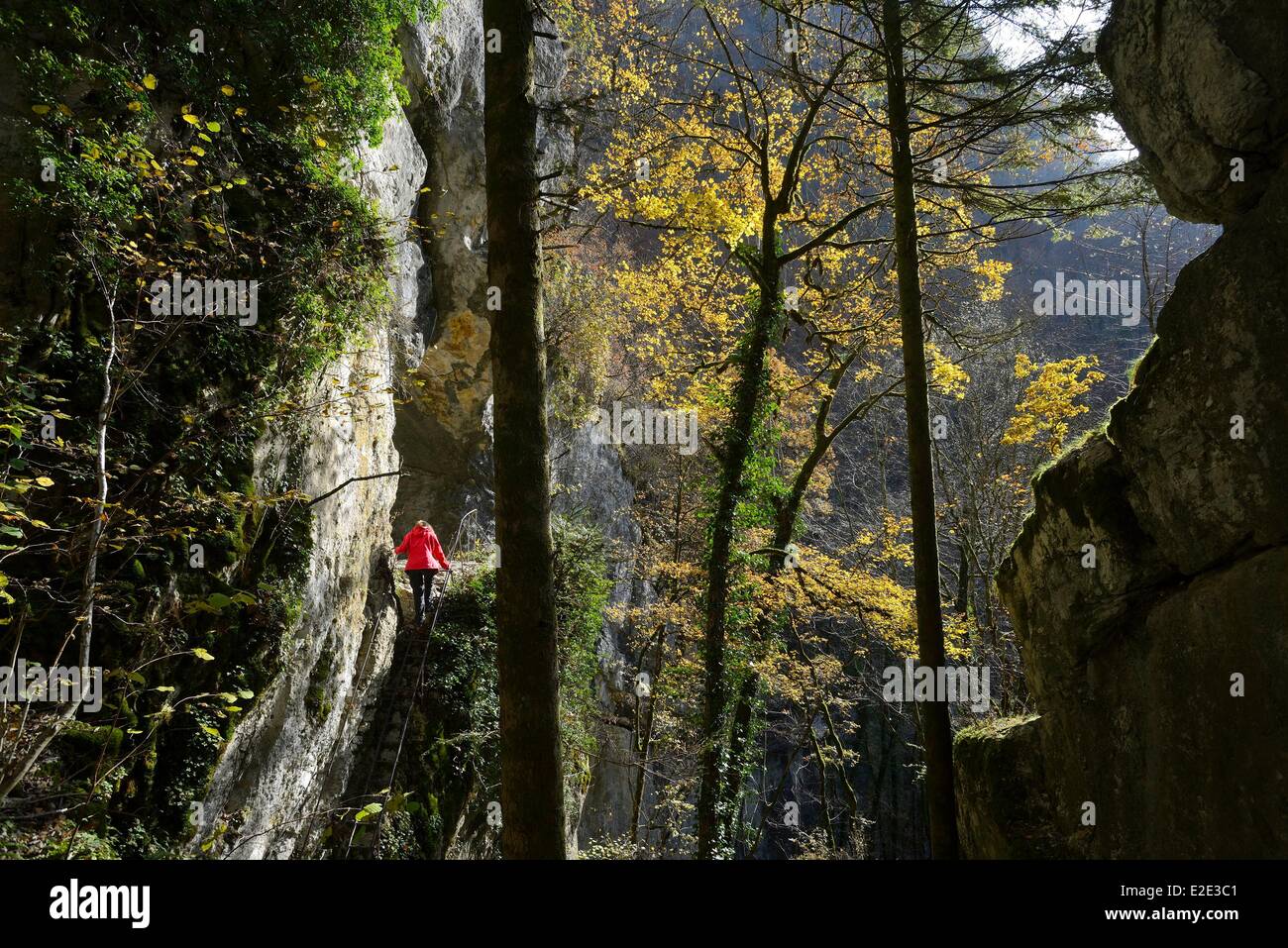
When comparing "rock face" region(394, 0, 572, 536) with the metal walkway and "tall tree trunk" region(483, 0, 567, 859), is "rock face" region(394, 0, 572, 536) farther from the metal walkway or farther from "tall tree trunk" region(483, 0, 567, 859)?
"tall tree trunk" region(483, 0, 567, 859)

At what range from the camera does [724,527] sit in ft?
34.5

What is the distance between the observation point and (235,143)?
6273mm

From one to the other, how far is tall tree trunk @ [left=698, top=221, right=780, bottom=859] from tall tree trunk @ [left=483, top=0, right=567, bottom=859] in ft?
22.9

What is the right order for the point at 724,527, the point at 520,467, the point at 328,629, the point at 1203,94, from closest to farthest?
the point at 520,467 < the point at 1203,94 < the point at 328,629 < the point at 724,527

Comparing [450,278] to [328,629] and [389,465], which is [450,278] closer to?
[389,465]

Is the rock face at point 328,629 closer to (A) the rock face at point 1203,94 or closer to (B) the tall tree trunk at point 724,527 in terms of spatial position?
(B) the tall tree trunk at point 724,527

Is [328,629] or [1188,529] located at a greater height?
[1188,529]

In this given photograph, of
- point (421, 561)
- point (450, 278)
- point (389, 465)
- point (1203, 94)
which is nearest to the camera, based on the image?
point (1203, 94)

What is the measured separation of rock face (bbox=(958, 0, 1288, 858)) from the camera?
13.6 feet

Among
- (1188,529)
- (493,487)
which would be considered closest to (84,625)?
(493,487)

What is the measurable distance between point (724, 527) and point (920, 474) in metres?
4.08
